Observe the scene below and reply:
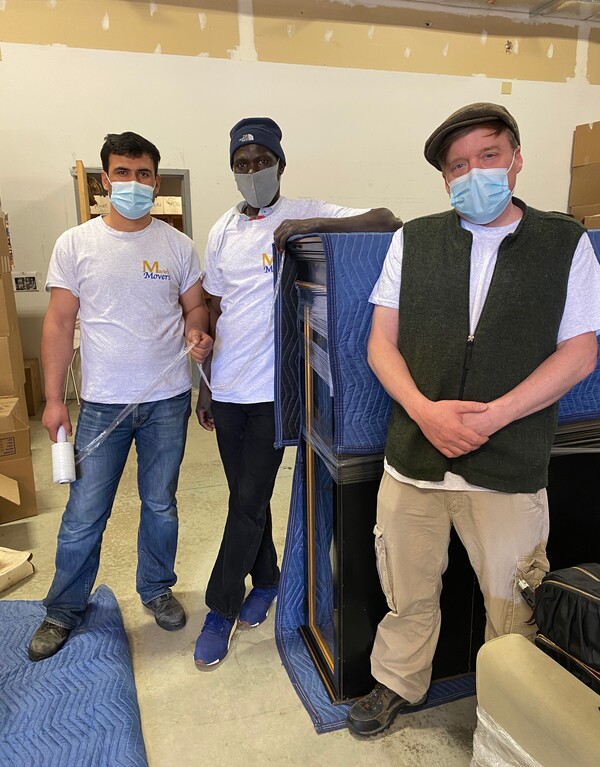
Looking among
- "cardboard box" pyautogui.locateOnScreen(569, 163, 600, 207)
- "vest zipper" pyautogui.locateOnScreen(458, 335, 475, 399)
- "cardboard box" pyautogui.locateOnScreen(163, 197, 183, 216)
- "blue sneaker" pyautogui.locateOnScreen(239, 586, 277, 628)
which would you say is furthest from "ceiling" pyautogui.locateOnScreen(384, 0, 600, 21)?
"blue sneaker" pyautogui.locateOnScreen(239, 586, 277, 628)

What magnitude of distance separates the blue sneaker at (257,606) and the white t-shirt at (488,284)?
0.93m

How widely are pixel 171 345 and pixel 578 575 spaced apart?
1.24 meters

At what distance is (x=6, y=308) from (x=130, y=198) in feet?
5.18

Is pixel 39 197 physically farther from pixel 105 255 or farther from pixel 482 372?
pixel 482 372

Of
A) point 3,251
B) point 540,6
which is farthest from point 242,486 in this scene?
point 540,6

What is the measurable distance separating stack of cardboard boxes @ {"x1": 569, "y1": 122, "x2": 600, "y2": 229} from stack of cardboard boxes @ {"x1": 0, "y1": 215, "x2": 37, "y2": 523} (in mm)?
4975

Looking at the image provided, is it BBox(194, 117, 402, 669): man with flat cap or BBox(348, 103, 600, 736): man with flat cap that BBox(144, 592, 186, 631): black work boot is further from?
BBox(348, 103, 600, 736): man with flat cap

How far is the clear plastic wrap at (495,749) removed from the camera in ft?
3.09

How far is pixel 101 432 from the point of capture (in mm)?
Result: 1697

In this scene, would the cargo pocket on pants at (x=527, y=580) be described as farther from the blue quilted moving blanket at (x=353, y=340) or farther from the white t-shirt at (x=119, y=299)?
the white t-shirt at (x=119, y=299)

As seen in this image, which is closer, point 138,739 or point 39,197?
point 138,739

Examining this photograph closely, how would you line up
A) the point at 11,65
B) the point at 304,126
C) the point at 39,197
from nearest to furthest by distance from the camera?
the point at 11,65, the point at 39,197, the point at 304,126

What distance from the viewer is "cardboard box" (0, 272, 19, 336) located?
9.15 ft

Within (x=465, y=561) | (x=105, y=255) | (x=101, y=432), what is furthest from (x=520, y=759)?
(x=105, y=255)
